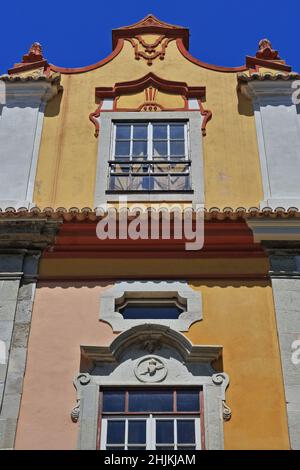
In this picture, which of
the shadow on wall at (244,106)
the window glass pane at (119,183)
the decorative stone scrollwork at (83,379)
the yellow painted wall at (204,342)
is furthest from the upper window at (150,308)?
the shadow on wall at (244,106)

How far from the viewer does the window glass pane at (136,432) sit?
863 centimetres

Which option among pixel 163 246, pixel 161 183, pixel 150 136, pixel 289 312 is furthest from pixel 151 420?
pixel 150 136

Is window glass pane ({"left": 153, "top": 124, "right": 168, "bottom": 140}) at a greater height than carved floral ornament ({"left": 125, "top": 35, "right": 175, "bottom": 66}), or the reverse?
carved floral ornament ({"left": 125, "top": 35, "right": 175, "bottom": 66})

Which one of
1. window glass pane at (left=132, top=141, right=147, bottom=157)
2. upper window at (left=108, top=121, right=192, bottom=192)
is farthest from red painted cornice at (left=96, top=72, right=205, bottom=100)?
window glass pane at (left=132, top=141, right=147, bottom=157)

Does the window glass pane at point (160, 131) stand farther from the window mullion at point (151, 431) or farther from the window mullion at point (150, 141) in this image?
the window mullion at point (151, 431)

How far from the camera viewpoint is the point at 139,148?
1288 centimetres

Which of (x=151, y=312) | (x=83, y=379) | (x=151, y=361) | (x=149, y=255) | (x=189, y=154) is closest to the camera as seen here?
(x=83, y=379)

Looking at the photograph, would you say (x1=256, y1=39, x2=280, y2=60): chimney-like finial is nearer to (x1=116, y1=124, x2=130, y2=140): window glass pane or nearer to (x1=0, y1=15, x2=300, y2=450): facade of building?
(x1=0, y1=15, x2=300, y2=450): facade of building

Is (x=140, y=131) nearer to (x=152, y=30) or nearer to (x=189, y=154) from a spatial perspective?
(x=189, y=154)

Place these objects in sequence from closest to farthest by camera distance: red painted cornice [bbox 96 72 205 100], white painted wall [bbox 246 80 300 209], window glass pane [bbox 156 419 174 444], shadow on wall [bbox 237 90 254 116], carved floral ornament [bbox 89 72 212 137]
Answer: window glass pane [bbox 156 419 174 444] < white painted wall [bbox 246 80 300 209] < shadow on wall [bbox 237 90 254 116] < carved floral ornament [bbox 89 72 212 137] < red painted cornice [bbox 96 72 205 100]

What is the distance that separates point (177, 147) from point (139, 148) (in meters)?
0.65

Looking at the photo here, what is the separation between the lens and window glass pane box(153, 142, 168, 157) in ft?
41.8

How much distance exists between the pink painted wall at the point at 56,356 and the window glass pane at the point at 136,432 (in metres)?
0.63

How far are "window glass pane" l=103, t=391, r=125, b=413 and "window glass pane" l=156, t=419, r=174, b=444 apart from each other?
49 centimetres
